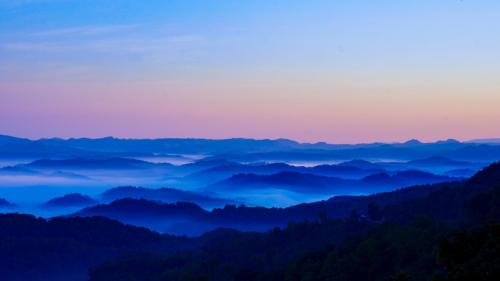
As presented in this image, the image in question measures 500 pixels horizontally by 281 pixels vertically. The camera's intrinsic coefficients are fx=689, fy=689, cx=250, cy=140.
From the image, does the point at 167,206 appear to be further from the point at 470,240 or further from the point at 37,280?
the point at 470,240

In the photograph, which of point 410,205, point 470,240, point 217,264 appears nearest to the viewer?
point 470,240

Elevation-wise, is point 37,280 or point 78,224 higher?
point 78,224

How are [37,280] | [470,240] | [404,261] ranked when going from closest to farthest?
[470,240]
[404,261]
[37,280]

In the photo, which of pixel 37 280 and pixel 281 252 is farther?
pixel 37 280

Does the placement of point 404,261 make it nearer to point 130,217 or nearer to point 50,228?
point 50,228

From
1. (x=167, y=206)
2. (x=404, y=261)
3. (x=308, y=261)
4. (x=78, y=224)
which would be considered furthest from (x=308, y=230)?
(x=167, y=206)

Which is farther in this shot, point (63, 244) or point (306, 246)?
point (63, 244)

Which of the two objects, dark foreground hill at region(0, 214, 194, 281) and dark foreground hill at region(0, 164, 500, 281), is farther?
dark foreground hill at region(0, 214, 194, 281)

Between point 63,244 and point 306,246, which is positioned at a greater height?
point 306,246

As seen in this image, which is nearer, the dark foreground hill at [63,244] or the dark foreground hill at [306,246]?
the dark foreground hill at [306,246]
